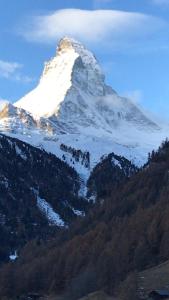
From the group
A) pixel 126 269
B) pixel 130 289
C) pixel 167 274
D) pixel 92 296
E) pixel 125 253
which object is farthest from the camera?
pixel 125 253

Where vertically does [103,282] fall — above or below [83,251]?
below

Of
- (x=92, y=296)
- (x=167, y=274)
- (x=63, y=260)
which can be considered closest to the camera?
(x=92, y=296)

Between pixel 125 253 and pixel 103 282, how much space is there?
27727 millimetres

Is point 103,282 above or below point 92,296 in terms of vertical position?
above

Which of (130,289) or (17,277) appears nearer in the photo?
(130,289)

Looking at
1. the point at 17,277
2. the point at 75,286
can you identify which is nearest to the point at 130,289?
the point at 75,286

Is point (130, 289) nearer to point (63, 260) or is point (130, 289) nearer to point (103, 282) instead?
point (103, 282)

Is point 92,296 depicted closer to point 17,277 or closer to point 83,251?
point 17,277

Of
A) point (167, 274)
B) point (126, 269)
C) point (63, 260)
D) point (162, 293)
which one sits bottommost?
point (162, 293)

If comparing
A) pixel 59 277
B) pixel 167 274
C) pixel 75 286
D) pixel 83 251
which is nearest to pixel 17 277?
pixel 59 277

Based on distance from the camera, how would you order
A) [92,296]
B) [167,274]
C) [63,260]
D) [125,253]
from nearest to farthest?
[92,296] < [167,274] < [125,253] < [63,260]

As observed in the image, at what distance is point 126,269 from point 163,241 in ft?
49.5

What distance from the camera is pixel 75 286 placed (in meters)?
145

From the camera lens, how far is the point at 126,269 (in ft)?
533
